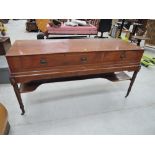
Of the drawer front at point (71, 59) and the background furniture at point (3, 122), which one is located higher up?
the drawer front at point (71, 59)

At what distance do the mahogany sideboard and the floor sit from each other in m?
0.25

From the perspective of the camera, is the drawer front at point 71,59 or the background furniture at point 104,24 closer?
the drawer front at point 71,59

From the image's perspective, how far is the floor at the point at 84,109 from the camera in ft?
5.26

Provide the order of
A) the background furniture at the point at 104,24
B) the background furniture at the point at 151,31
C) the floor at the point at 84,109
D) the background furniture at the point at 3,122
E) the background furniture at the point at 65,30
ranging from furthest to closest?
the background furniture at the point at 104,24, the background furniture at the point at 65,30, the background furniture at the point at 151,31, the floor at the point at 84,109, the background furniture at the point at 3,122

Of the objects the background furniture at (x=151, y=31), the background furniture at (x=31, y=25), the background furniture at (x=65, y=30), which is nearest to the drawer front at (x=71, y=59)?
the background furniture at (x=151, y=31)

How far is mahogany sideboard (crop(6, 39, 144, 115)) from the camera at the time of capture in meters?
1.33

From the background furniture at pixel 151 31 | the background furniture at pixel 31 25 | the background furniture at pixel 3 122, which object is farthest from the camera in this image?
the background furniture at pixel 31 25

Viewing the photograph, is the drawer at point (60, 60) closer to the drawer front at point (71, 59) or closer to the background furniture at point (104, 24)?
the drawer front at point (71, 59)

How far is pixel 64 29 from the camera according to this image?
445 cm

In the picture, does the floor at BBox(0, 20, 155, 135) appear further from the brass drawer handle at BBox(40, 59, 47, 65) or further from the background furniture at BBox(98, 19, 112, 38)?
the background furniture at BBox(98, 19, 112, 38)

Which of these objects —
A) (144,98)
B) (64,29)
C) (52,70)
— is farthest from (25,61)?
(64,29)

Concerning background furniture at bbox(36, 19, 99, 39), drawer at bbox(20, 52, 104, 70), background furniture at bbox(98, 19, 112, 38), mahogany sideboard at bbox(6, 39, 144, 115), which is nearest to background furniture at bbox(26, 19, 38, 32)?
background furniture at bbox(36, 19, 99, 39)

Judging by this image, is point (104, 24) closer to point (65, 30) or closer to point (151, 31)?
point (65, 30)
